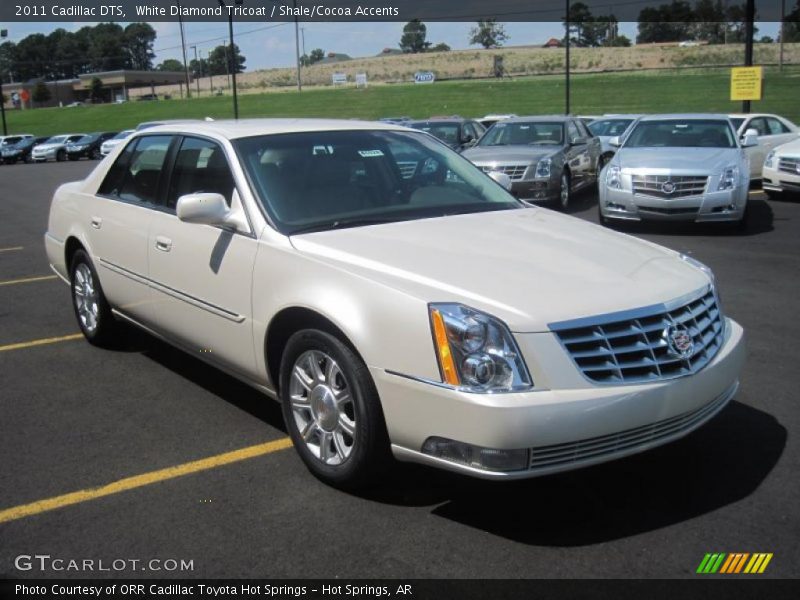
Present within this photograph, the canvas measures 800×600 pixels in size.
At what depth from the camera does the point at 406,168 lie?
16.0 ft

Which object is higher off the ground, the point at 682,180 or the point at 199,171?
the point at 199,171

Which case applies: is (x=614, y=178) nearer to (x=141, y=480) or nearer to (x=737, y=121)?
(x=737, y=121)

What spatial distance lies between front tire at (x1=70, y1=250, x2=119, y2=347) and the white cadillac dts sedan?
576mm

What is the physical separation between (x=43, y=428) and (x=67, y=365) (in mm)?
1254

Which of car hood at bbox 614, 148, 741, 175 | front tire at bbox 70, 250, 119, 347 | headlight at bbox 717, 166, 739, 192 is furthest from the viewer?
car hood at bbox 614, 148, 741, 175

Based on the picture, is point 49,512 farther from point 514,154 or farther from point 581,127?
point 581,127

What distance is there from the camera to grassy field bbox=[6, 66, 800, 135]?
47906 millimetres

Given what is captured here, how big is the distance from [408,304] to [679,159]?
861 centimetres

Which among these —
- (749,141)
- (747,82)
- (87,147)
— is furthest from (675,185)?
(87,147)

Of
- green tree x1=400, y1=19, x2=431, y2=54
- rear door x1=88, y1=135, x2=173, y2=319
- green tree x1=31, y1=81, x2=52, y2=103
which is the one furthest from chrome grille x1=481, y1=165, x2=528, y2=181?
green tree x1=400, y1=19, x2=431, y2=54

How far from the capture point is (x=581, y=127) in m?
15.4

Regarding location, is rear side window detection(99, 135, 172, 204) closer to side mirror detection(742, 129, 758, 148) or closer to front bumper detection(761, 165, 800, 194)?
side mirror detection(742, 129, 758, 148)

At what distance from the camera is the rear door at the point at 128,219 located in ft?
16.9

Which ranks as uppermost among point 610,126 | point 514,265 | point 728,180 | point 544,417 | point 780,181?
point 610,126
